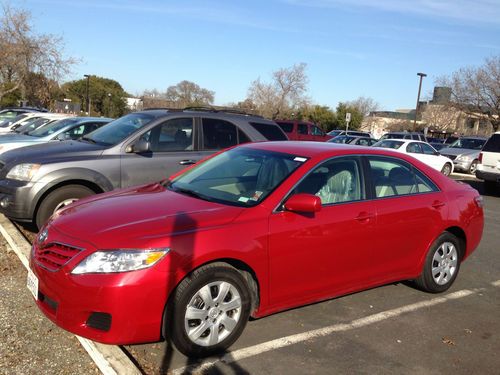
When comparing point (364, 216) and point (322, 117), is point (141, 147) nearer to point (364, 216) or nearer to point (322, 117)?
point (364, 216)

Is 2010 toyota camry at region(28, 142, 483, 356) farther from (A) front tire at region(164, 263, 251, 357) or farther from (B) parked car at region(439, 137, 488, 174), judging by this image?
(B) parked car at region(439, 137, 488, 174)

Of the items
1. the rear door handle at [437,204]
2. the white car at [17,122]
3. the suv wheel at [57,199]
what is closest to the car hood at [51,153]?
the suv wheel at [57,199]

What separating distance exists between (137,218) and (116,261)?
1.49ft

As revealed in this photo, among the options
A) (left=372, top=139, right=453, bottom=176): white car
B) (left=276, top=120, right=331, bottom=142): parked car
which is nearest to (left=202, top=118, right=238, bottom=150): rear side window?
(left=372, top=139, right=453, bottom=176): white car

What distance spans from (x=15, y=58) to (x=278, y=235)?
26.5 m

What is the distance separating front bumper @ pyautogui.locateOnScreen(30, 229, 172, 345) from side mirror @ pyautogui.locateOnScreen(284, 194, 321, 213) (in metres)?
1.15

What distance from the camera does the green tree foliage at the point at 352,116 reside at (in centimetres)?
6081

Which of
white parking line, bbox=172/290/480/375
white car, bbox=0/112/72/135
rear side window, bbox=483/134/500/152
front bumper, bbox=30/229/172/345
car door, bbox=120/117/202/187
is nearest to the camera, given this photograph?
front bumper, bbox=30/229/172/345

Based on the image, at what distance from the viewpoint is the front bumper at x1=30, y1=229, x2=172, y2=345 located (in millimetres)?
3111

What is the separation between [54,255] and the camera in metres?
3.39

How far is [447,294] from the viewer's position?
5262mm

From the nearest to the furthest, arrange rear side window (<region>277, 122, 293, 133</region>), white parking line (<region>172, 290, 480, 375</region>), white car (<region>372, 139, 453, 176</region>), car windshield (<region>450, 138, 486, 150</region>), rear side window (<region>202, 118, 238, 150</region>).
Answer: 1. white parking line (<region>172, 290, 480, 375</region>)
2. rear side window (<region>202, 118, 238, 150</region>)
3. white car (<region>372, 139, 453, 176</region>)
4. car windshield (<region>450, 138, 486, 150</region>)
5. rear side window (<region>277, 122, 293, 133</region>)

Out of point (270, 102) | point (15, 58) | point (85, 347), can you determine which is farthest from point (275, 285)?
point (270, 102)

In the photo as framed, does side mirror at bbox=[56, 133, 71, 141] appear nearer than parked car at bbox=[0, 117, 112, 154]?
No
